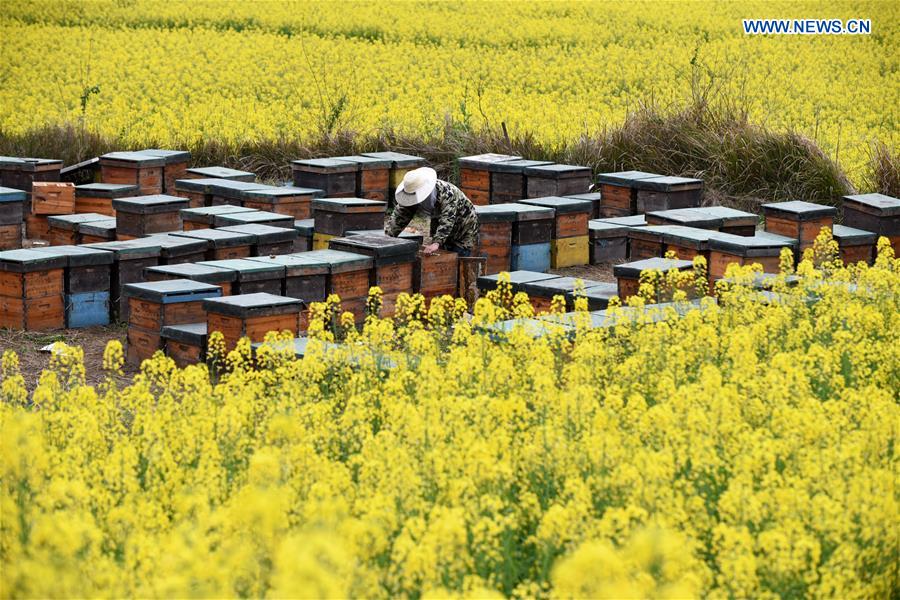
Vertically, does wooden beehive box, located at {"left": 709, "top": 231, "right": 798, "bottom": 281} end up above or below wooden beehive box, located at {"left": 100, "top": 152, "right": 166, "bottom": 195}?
below

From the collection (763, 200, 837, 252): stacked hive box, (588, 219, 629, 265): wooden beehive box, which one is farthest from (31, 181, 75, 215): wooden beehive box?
(763, 200, 837, 252): stacked hive box

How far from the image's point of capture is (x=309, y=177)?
51.8 ft

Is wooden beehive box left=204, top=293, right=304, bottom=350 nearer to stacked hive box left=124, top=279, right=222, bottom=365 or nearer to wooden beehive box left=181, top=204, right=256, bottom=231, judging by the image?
stacked hive box left=124, top=279, right=222, bottom=365

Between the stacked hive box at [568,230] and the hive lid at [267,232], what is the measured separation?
304cm

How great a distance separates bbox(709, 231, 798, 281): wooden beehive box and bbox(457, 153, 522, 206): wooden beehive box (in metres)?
4.45

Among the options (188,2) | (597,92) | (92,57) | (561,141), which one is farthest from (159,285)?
(188,2)

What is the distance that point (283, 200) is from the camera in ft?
47.8

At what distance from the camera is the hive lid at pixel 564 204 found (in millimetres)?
14391

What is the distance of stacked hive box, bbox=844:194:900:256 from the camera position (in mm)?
14344

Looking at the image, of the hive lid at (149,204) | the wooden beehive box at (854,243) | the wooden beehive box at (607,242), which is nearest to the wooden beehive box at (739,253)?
the wooden beehive box at (854,243)

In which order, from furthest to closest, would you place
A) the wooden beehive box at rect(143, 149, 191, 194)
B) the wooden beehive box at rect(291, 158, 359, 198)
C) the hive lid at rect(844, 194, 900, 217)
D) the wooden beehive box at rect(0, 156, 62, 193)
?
the wooden beehive box at rect(143, 149, 191, 194)
the wooden beehive box at rect(0, 156, 62, 193)
the wooden beehive box at rect(291, 158, 359, 198)
the hive lid at rect(844, 194, 900, 217)

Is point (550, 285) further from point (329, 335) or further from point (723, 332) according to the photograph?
point (329, 335)

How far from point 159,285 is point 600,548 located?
718cm

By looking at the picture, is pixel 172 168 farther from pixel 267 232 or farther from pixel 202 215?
pixel 267 232
